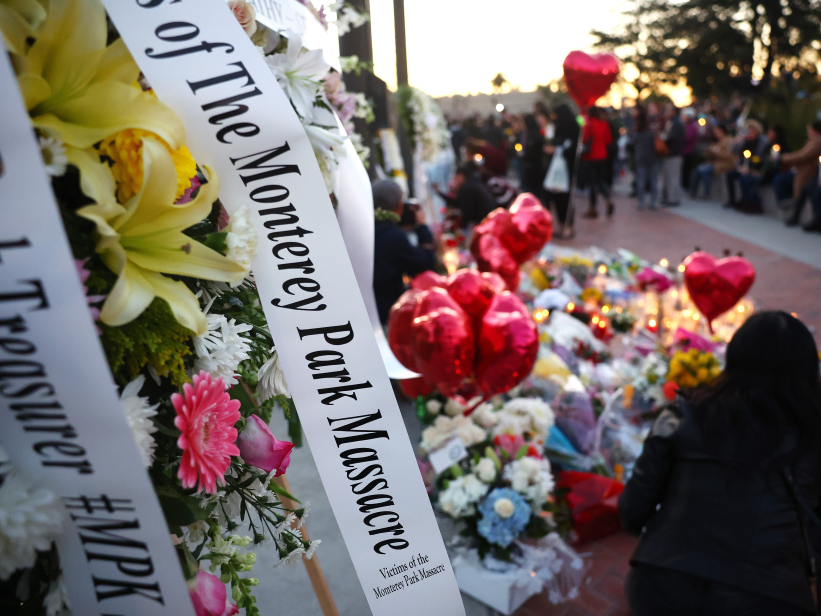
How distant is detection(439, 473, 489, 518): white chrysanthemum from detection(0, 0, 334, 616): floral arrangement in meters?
1.67

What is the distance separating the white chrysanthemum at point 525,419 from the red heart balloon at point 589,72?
4279 millimetres

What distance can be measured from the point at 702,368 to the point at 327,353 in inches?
106

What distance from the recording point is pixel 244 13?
91cm

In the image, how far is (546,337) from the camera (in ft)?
12.2

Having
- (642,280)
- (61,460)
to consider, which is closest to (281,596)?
(61,460)

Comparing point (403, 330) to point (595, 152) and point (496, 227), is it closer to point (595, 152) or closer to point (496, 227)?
point (496, 227)

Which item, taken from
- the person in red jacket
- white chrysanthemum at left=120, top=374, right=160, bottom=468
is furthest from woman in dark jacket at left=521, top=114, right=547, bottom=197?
white chrysanthemum at left=120, top=374, right=160, bottom=468

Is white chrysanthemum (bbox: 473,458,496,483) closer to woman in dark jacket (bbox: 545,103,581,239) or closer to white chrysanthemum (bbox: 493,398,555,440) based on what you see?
white chrysanthemum (bbox: 493,398,555,440)

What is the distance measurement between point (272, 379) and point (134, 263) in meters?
0.29

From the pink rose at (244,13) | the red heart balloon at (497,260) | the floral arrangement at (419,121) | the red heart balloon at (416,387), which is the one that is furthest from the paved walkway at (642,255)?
the floral arrangement at (419,121)

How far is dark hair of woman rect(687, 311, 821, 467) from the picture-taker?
6.17 ft

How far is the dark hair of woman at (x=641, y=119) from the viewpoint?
10742 mm

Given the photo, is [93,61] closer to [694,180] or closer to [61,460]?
[61,460]

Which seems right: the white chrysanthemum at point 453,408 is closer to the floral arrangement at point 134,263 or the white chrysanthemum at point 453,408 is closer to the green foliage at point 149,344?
the floral arrangement at point 134,263
